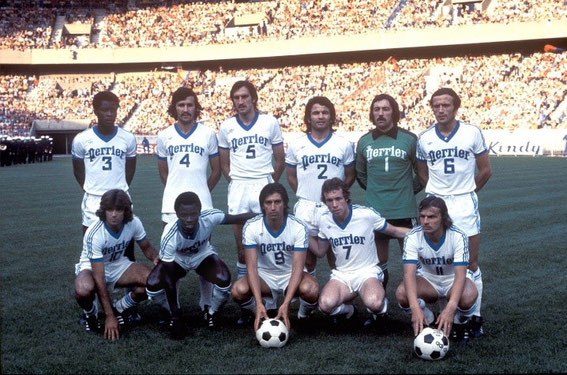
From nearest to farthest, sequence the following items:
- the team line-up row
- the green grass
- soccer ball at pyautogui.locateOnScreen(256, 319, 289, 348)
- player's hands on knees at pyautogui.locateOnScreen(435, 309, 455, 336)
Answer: the green grass → player's hands on knees at pyautogui.locateOnScreen(435, 309, 455, 336) → soccer ball at pyautogui.locateOnScreen(256, 319, 289, 348) → the team line-up row

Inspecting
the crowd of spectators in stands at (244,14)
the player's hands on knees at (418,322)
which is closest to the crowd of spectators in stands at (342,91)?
the crowd of spectators in stands at (244,14)

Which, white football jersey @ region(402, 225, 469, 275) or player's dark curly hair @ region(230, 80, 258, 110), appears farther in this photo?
player's dark curly hair @ region(230, 80, 258, 110)

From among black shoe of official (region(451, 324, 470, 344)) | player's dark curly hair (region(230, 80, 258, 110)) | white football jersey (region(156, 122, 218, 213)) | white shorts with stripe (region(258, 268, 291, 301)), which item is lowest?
black shoe of official (region(451, 324, 470, 344))

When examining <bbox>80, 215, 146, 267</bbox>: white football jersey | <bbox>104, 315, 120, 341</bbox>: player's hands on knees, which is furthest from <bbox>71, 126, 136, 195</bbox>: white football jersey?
<bbox>104, 315, 120, 341</bbox>: player's hands on knees

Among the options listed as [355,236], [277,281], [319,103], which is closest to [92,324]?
[277,281]

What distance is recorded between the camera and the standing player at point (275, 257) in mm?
5258

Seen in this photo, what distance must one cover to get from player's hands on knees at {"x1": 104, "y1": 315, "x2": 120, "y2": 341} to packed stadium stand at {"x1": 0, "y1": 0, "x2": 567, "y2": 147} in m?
30.0

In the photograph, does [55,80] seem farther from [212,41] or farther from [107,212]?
[107,212]

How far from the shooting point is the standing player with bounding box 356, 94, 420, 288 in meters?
5.92

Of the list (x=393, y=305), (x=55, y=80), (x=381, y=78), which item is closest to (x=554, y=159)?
(x=381, y=78)

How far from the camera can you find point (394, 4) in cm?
4088

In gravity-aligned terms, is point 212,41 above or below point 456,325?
above

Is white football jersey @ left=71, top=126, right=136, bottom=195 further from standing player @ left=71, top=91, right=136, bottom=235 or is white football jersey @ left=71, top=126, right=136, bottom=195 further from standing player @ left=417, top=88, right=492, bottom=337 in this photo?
standing player @ left=417, top=88, right=492, bottom=337

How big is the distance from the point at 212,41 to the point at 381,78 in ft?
39.7
